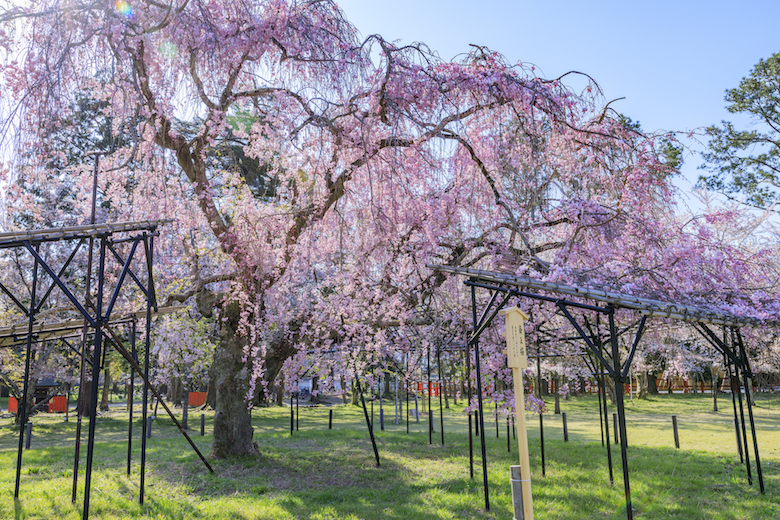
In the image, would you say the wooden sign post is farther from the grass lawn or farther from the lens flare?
the lens flare

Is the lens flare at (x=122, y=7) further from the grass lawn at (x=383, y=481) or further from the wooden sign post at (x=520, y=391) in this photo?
the grass lawn at (x=383, y=481)

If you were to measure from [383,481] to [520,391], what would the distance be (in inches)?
188

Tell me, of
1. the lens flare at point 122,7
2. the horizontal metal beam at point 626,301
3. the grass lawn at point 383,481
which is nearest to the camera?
the horizontal metal beam at point 626,301

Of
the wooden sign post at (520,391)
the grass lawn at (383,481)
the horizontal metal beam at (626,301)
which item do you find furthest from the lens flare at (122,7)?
the grass lawn at (383,481)

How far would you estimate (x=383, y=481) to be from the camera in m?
8.38

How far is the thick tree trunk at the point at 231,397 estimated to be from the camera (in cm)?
968

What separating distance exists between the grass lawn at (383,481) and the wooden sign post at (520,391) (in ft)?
7.24

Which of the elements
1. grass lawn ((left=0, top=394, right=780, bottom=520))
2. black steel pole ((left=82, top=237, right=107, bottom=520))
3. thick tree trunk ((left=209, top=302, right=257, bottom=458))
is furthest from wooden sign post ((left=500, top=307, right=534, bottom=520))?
thick tree trunk ((left=209, top=302, right=257, bottom=458))

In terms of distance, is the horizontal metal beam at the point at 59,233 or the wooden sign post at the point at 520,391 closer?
the wooden sign post at the point at 520,391

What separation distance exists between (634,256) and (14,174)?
8.11 meters

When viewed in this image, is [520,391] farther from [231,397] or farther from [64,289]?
[231,397]

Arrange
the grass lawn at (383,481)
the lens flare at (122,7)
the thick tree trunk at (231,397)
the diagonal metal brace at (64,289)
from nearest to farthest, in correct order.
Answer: the diagonal metal brace at (64,289)
the lens flare at (122,7)
the grass lawn at (383,481)
the thick tree trunk at (231,397)

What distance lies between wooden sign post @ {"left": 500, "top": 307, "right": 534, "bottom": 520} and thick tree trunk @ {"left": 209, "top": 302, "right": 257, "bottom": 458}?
6.50 metres

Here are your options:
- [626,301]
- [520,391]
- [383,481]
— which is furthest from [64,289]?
[626,301]
